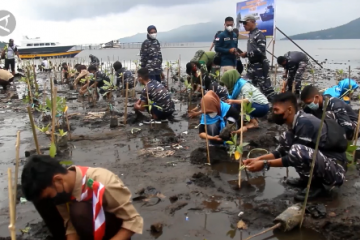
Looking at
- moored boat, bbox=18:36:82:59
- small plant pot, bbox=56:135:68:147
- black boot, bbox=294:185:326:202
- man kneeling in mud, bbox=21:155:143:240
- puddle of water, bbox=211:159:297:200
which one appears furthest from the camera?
moored boat, bbox=18:36:82:59

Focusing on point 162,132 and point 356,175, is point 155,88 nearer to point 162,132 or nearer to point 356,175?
point 162,132

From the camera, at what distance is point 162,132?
6.34 meters

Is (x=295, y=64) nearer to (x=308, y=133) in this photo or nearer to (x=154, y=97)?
(x=154, y=97)

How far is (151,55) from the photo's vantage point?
9445mm

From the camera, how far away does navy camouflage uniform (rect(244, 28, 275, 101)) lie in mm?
7441

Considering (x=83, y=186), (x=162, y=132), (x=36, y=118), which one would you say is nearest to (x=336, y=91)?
(x=162, y=132)

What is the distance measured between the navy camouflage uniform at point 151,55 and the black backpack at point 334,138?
6749 mm

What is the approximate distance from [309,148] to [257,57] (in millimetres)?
4734

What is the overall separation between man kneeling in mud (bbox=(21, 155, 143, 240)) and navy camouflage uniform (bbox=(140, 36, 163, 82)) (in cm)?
740

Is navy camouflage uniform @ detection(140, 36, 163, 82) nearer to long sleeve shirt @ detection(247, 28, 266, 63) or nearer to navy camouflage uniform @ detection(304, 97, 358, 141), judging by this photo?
long sleeve shirt @ detection(247, 28, 266, 63)

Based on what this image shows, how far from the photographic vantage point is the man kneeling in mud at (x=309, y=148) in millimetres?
3246

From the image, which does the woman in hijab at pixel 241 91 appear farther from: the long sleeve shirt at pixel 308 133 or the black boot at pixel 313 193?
the black boot at pixel 313 193

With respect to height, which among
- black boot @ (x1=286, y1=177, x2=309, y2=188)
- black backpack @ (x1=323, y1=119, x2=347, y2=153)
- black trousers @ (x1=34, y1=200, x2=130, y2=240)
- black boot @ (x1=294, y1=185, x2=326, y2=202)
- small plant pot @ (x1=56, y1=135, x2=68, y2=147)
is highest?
black backpack @ (x1=323, y1=119, x2=347, y2=153)

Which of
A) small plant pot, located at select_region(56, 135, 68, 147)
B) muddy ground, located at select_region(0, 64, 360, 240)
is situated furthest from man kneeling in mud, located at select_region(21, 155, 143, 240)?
small plant pot, located at select_region(56, 135, 68, 147)
